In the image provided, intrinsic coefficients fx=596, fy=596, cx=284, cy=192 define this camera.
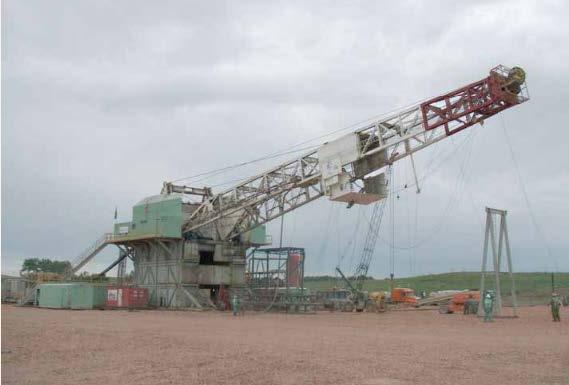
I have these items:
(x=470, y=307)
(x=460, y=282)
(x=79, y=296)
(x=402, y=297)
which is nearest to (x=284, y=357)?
(x=470, y=307)

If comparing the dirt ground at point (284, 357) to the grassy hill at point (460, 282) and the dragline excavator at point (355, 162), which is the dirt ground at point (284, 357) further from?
the grassy hill at point (460, 282)

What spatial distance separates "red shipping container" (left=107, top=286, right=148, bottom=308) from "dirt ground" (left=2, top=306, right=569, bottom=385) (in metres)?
22.3

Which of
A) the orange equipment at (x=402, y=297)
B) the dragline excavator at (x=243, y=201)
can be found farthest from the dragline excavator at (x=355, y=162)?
the orange equipment at (x=402, y=297)

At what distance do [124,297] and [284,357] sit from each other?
32.7 m

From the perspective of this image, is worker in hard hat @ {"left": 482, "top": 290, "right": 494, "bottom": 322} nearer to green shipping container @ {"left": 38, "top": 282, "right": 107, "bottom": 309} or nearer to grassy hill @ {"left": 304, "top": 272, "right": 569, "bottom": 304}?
green shipping container @ {"left": 38, "top": 282, "right": 107, "bottom": 309}

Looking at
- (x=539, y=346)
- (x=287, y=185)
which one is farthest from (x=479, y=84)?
(x=539, y=346)

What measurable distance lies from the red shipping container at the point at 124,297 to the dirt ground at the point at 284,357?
876 inches

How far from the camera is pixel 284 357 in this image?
587 inches

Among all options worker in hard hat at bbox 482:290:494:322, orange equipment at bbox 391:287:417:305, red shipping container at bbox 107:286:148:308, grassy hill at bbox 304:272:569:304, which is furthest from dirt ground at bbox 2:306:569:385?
grassy hill at bbox 304:272:569:304

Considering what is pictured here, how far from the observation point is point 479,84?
3062 cm

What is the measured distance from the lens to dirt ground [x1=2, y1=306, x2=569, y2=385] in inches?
470

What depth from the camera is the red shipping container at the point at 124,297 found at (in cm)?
4503

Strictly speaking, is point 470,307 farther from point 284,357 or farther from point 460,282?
point 460,282

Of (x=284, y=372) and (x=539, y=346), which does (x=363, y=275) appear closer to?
(x=539, y=346)
